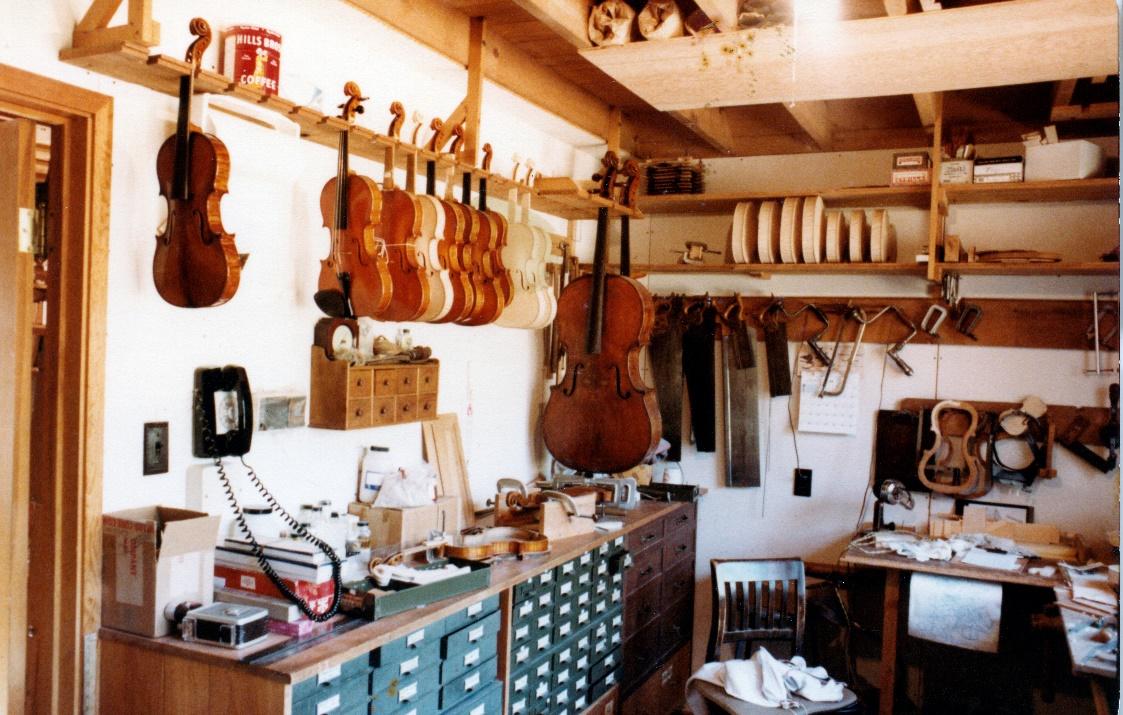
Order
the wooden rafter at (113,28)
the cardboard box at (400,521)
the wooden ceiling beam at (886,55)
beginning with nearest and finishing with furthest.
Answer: the wooden rafter at (113,28) < the wooden ceiling beam at (886,55) < the cardboard box at (400,521)

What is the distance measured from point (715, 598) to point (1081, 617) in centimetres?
130

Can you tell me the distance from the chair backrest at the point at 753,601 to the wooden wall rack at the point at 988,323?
60.8 inches

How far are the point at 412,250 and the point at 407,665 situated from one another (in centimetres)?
124

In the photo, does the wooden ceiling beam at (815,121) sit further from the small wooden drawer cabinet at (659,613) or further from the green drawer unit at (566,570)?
the green drawer unit at (566,570)

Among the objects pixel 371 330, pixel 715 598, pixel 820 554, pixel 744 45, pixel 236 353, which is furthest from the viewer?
pixel 820 554

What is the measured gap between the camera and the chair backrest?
3.88 metres

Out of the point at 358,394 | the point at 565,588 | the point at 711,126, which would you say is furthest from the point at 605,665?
the point at 711,126

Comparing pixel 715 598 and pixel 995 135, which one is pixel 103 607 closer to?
pixel 715 598

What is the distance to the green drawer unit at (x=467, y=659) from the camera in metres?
2.91

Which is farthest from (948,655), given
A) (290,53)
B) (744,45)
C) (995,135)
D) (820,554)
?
(290,53)

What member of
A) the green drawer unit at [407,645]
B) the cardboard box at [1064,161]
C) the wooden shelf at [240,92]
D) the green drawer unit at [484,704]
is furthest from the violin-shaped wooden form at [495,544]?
the cardboard box at [1064,161]

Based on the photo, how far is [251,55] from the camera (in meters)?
2.75

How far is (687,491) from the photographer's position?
4.93 metres

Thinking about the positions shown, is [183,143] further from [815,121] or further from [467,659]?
[815,121]
